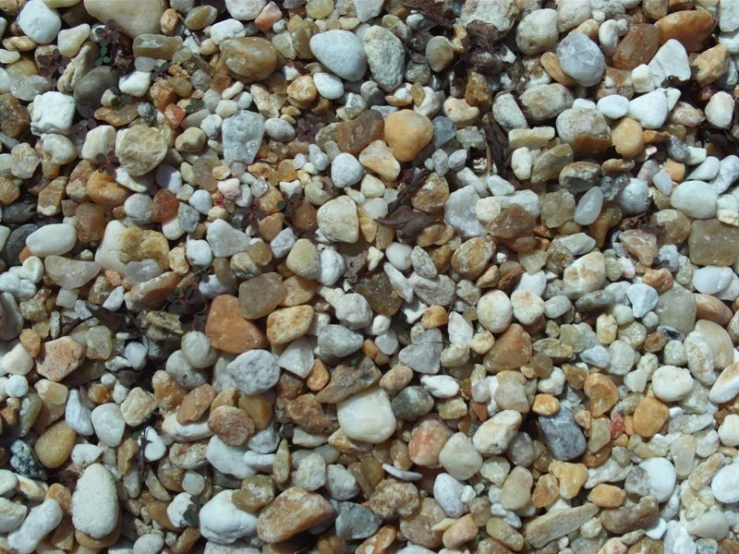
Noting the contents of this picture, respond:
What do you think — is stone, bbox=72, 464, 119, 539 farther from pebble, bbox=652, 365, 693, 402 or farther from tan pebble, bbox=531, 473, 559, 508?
pebble, bbox=652, 365, 693, 402

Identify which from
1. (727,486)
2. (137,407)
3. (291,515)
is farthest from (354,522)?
(727,486)

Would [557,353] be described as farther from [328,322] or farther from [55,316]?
[55,316]

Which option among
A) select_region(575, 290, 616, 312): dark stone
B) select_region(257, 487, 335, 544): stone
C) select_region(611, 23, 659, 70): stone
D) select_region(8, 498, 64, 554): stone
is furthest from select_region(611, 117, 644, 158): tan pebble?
select_region(8, 498, 64, 554): stone

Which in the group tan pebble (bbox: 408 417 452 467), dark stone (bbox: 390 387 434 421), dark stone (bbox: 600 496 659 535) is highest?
dark stone (bbox: 390 387 434 421)

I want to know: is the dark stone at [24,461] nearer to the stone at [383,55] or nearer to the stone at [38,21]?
the stone at [38,21]

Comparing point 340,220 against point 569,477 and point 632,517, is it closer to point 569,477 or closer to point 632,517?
point 569,477

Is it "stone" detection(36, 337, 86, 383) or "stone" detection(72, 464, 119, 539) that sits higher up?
"stone" detection(36, 337, 86, 383)

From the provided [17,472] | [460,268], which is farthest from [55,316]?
[460,268]
